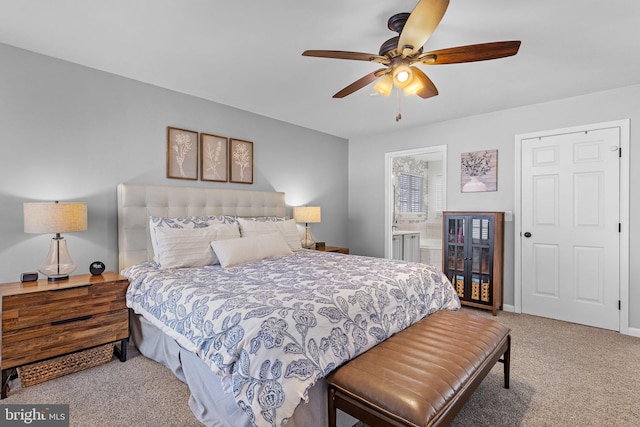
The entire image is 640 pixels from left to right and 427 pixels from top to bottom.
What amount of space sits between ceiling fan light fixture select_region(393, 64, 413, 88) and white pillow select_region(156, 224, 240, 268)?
2029mm

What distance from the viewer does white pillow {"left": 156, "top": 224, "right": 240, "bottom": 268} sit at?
2689 mm

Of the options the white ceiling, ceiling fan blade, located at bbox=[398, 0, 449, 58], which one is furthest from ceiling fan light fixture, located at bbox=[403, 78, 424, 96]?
the white ceiling

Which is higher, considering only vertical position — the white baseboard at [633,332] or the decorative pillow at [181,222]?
the decorative pillow at [181,222]

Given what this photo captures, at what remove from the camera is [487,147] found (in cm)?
409

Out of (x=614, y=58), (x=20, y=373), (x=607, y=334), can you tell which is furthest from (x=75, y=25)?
(x=607, y=334)

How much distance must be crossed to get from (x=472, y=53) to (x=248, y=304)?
194 cm

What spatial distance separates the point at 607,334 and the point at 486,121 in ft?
8.62

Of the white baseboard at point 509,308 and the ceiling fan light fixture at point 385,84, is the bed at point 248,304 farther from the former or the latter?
the white baseboard at point 509,308

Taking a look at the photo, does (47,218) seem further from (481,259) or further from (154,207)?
(481,259)

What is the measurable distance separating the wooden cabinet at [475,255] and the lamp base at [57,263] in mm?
3947

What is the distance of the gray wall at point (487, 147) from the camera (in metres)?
3.21

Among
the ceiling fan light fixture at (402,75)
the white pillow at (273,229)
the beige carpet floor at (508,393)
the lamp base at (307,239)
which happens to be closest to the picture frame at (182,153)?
the white pillow at (273,229)

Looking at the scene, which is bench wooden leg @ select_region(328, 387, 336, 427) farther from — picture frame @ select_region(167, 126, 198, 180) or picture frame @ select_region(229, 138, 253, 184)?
picture frame @ select_region(229, 138, 253, 184)

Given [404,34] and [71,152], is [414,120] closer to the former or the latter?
[404,34]
